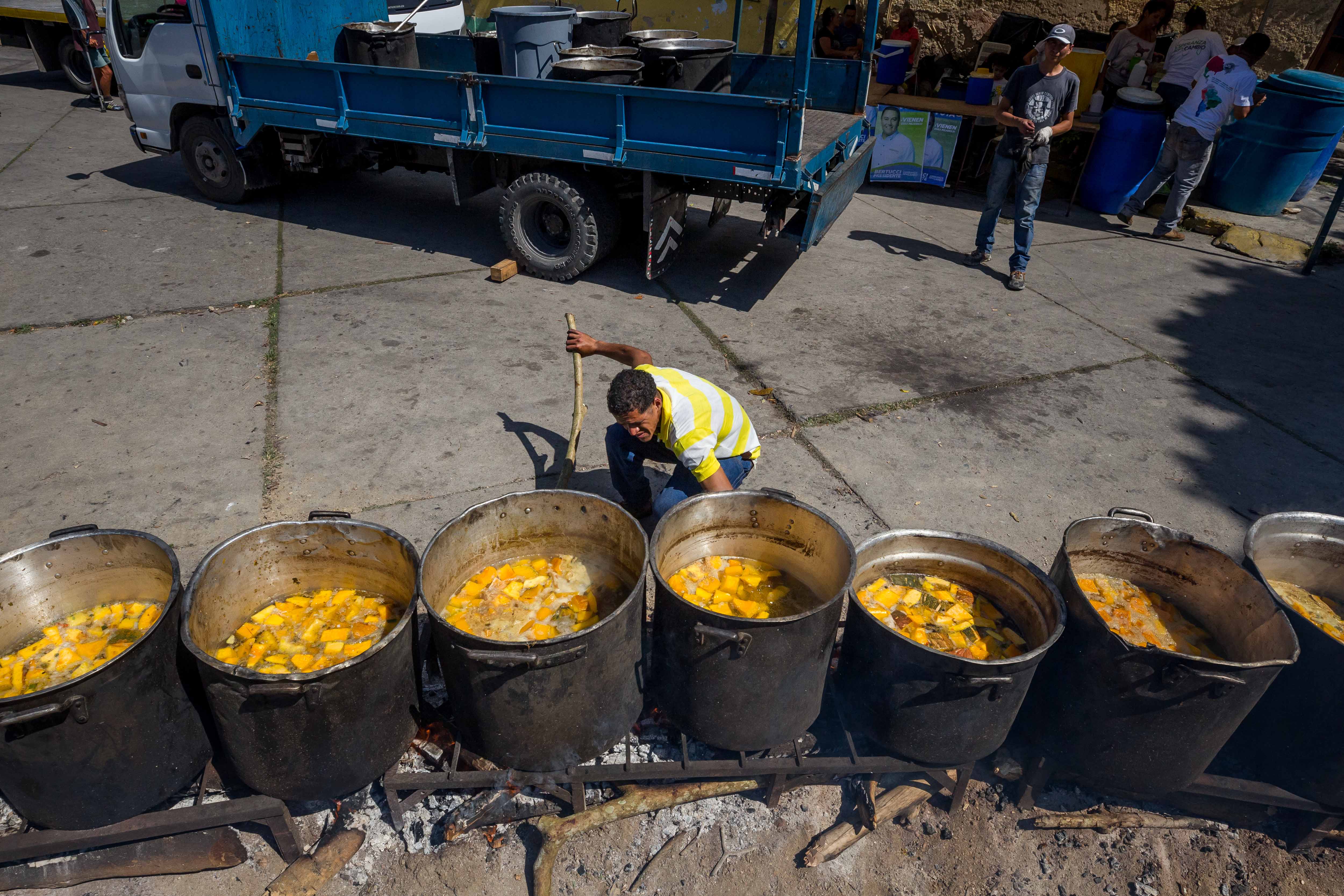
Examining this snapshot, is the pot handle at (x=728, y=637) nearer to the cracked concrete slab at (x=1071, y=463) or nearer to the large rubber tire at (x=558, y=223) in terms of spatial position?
the cracked concrete slab at (x=1071, y=463)

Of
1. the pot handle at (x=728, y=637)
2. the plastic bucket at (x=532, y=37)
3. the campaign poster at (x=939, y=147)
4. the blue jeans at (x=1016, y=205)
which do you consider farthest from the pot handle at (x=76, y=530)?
the campaign poster at (x=939, y=147)

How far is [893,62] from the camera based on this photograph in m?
10.7

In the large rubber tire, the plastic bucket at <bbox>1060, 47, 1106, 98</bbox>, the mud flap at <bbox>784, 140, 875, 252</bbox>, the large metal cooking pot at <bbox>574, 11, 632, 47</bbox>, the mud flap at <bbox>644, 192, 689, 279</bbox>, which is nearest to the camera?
the mud flap at <bbox>784, 140, 875, 252</bbox>

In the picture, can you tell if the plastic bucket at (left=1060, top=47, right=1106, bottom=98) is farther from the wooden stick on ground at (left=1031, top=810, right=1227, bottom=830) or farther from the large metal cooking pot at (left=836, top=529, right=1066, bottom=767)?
the wooden stick on ground at (left=1031, top=810, right=1227, bottom=830)

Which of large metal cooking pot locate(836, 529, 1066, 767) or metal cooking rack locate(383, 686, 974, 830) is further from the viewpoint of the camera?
metal cooking rack locate(383, 686, 974, 830)

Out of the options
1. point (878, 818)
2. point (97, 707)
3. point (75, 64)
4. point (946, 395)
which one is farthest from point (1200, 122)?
point (75, 64)

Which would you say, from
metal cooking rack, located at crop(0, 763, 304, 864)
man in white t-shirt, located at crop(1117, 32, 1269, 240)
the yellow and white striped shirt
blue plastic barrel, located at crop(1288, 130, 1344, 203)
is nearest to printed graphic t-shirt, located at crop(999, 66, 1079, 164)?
man in white t-shirt, located at crop(1117, 32, 1269, 240)

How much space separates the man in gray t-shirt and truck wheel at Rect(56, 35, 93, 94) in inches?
655

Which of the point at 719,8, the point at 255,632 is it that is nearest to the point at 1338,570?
the point at 255,632

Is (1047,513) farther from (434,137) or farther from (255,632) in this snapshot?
(434,137)

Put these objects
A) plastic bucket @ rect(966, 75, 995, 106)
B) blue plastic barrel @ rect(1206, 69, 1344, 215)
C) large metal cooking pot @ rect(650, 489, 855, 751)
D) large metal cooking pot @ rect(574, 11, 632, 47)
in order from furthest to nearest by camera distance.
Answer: plastic bucket @ rect(966, 75, 995, 106) → blue plastic barrel @ rect(1206, 69, 1344, 215) → large metal cooking pot @ rect(574, 11, 632, 47) → large metal cooking pot @ rect(650, 489, 855, 751)

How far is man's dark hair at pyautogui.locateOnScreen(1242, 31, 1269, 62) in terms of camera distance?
358 inches

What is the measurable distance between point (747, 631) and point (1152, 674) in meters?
1.40

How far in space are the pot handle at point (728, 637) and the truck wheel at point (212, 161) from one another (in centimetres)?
871
